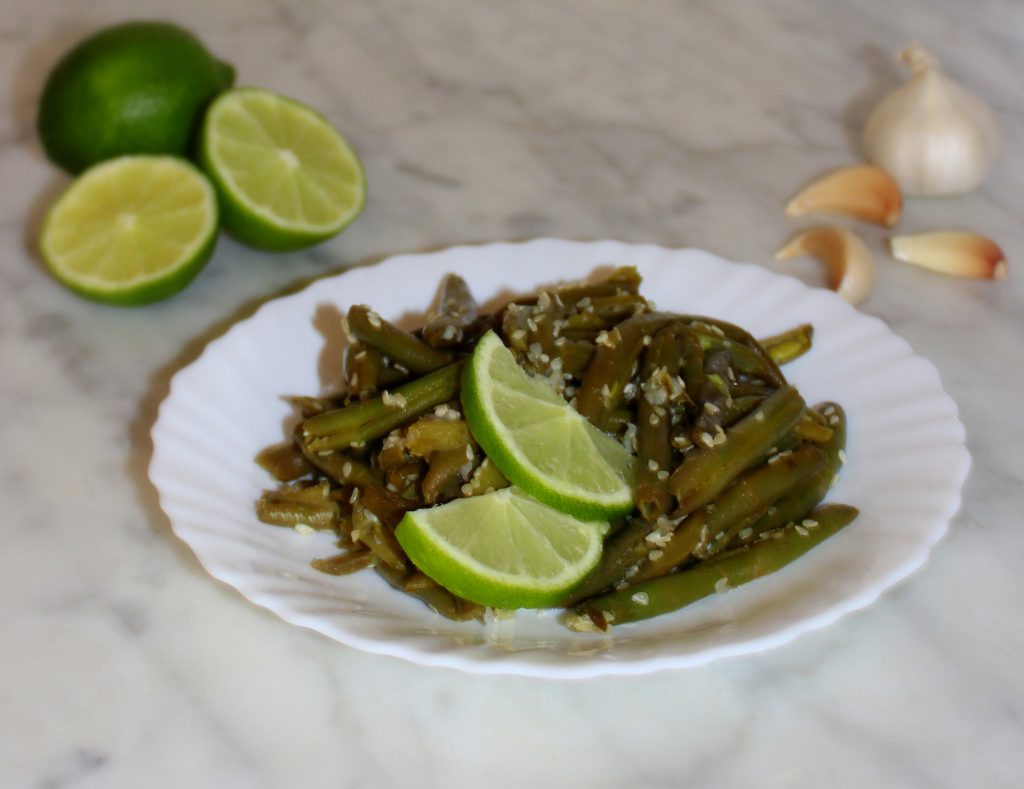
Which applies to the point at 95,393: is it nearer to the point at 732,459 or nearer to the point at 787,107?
the point at 732,459

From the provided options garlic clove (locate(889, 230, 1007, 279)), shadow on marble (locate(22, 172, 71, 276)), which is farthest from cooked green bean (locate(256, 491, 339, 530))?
garlic clove (locate(889, 230, 1007, 279))

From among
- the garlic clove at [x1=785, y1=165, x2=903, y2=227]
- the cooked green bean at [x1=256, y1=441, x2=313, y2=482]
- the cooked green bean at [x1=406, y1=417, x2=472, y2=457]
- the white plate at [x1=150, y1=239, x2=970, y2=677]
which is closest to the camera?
the white plate at [x1=150, y1=239, x2=970, y2=677]

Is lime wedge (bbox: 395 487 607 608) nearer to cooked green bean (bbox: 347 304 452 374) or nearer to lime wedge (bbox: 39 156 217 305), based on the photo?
cooked green bean (bbox: 347 304 452 374)

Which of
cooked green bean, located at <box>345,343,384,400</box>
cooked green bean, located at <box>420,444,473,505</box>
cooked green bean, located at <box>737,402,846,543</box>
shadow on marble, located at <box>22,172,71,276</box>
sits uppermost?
cooked green bean, located at <box>737,402,846,543</box>

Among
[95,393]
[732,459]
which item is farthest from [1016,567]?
[95,393]

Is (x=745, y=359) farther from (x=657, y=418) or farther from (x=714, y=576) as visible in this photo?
(x=714, y=576)
